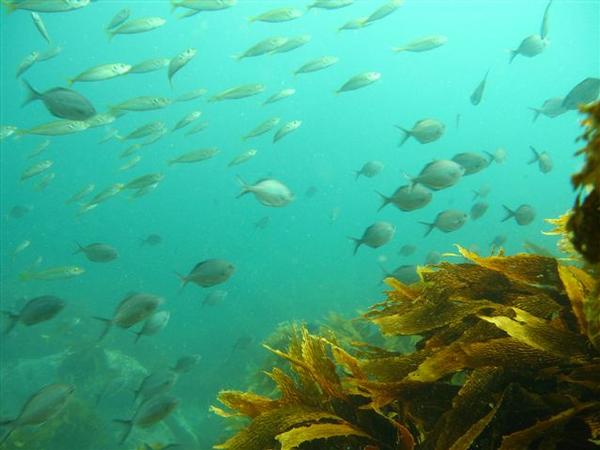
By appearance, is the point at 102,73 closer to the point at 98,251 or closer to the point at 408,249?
the point at 98,251

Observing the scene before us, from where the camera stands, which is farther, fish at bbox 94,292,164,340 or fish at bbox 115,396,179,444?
fish at bbox 94,292,164,340

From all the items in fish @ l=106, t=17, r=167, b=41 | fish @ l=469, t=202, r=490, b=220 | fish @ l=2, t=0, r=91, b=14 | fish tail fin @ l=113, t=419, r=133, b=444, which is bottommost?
fish @ l=469, t=202, r=490, b=220

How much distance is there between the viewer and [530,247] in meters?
2.17

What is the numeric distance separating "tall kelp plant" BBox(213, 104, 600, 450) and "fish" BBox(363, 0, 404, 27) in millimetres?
7794

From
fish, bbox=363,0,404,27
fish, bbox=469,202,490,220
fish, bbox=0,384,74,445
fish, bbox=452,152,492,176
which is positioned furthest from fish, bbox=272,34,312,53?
fish, bbox=0,384,74,445

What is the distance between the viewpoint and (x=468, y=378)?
126 centimetres

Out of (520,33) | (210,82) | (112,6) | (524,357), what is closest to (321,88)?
(210,82)

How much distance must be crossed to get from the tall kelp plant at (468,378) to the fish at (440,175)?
4279mm

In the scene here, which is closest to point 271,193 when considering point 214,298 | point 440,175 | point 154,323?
point 440,175

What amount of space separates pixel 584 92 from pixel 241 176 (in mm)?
6237

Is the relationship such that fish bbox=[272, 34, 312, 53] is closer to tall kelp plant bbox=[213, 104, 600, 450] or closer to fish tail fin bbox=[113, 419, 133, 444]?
fish tail fin bbox=[113, 419, 133, 444]

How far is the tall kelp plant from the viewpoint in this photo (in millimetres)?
1133

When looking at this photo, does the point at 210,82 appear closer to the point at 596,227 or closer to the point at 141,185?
the point at 141,185

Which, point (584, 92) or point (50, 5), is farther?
point (50, 5)
